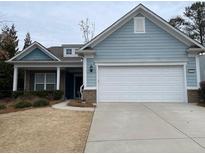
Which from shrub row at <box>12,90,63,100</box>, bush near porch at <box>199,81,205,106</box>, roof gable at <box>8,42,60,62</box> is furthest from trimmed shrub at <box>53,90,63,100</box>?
bush near porch at <box>199,81,205,106</box>

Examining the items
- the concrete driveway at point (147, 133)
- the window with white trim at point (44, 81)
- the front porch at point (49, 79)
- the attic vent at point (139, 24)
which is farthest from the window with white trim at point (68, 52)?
the concrete driveway at point (147, 133)

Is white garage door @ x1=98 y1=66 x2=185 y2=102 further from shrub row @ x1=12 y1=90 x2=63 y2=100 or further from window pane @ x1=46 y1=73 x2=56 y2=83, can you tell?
window pane @ x1=46 y1=73 x2=56 y2=83

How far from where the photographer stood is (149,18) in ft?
52.3

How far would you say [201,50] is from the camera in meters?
15.2

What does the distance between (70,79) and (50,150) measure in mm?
16481

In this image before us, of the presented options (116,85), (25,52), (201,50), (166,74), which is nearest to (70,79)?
(25,52)

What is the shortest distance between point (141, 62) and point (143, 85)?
148cm

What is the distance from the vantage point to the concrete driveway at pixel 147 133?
6.03 metres

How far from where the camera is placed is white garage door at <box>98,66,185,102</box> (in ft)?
50.5

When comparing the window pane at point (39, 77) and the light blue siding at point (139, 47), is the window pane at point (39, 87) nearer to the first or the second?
the window pane at point (39, 77)

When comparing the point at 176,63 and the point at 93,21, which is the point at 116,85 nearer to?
the point at 176,63

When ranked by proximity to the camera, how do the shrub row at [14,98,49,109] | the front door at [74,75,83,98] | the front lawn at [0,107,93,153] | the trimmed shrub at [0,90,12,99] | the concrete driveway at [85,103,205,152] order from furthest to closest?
the front door at [74,75,83,98] < the trimmed shrub at [0,90,12,99] < the shrub row at [14,98,49,109] < the front lawn at [0,107,93,153] < the concrete driveway at [85,103,205,152]

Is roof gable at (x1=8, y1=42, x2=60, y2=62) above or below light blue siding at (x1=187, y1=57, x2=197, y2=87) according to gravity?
above

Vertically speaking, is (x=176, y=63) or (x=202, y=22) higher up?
(x=202, y=22)
